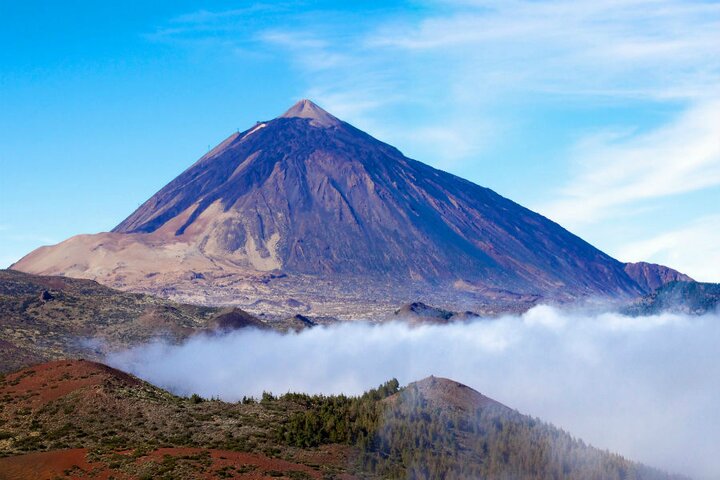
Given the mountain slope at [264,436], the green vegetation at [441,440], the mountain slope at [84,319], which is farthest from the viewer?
the mountain slope at [84,319]

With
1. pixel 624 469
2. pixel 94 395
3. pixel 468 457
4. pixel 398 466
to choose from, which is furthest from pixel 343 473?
pixel 624 469

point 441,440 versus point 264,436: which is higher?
point 441,440

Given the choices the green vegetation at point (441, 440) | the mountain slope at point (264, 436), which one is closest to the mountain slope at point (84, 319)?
the mountain slope at point (264, 436)

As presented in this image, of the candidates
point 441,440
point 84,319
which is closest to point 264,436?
point 441,440

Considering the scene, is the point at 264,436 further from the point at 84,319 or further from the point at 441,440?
the point at 84,319

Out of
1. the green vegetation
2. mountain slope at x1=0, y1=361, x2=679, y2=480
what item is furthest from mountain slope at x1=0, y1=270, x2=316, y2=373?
the green vegetation

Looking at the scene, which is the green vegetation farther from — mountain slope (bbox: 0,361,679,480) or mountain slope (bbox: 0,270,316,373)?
mountain slope (bbox: 0,270,316,373)

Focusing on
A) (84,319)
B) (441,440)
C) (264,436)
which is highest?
(84,319)

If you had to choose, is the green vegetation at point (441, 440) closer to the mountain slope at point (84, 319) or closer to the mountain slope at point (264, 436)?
the mountain slope at point (264, 436)

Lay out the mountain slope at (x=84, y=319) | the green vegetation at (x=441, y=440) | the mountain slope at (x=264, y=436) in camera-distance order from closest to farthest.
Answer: the mountain slope at (x=264, y=436), the green vegetation at (x=441, y=440), the mountain slope at (x=84, y=319)

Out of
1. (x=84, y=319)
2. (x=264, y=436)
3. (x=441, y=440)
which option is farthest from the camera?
(x=84, y=319)

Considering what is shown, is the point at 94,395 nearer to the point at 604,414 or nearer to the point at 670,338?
the point at 604,414
